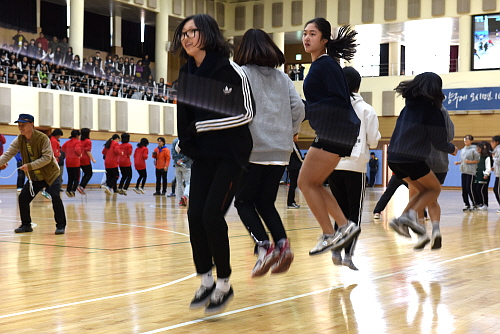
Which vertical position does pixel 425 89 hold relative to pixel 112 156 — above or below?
above

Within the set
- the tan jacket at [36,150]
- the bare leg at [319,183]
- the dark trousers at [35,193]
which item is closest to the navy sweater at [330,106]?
the bare leg at [319,183]

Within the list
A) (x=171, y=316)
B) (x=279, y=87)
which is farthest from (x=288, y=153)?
(x=171, y=316)

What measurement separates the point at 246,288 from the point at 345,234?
0.88 metres

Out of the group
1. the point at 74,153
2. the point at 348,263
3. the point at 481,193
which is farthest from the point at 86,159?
the point at 348,263

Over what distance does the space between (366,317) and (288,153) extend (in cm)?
127

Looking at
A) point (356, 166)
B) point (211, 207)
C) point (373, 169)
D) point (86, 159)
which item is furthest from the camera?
point (373, 169)

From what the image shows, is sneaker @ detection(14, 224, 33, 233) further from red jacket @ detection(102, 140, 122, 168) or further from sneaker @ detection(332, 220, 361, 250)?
red jacket @ detection(102, 140, 122, 168)

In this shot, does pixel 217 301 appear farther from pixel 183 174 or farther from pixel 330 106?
pixel 183 174

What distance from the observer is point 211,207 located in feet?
11.7

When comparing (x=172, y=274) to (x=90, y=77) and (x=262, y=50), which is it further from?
(x=90, y=77)

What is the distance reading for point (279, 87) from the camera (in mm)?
4469

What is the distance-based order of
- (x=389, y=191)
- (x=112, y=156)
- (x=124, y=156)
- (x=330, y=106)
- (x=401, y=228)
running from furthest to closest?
(x=124, y=156), (x=112, y=156), (x=389, y=191), (x=401, y=228), (x=330, y=106)

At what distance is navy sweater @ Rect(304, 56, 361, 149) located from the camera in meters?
4.60

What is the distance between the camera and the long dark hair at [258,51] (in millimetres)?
4406
